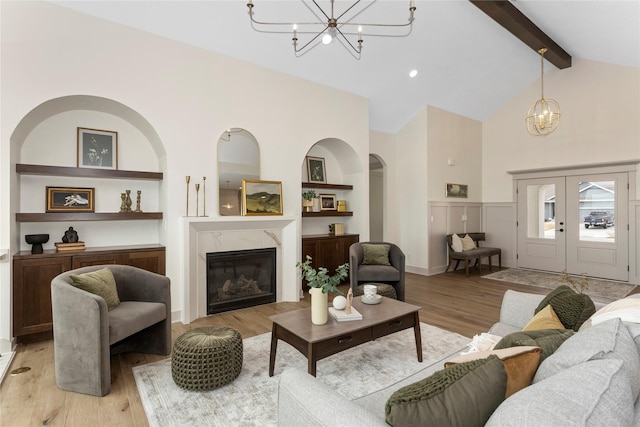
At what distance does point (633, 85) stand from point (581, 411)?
25.0ft

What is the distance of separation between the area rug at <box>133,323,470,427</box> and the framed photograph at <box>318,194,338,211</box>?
2.95 meters

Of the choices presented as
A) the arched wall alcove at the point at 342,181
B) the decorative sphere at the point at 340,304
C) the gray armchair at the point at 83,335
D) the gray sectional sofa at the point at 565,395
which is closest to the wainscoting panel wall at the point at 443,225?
the arched wall alcove at the point at 342,181

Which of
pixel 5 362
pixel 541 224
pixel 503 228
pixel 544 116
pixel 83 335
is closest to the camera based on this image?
pixel 83 335

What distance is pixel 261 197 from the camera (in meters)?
4.58

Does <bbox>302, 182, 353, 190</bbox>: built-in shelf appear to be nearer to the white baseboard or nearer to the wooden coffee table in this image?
the wooden coffee table

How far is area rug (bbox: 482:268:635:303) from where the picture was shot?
5152 mm

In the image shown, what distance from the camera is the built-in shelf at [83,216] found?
3.31 metres

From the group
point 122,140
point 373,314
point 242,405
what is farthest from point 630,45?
point 122,140

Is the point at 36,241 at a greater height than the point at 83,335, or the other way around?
the point at 36,241

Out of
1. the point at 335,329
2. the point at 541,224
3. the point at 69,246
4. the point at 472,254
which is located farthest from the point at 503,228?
the point at 69,246

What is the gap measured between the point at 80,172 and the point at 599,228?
8.48m

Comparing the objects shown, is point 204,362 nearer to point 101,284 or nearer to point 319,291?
point 319,291

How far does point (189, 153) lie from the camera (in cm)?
405

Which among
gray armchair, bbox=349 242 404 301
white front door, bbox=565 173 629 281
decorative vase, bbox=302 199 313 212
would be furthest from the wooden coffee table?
white front door, bbox=565 173 629 281
